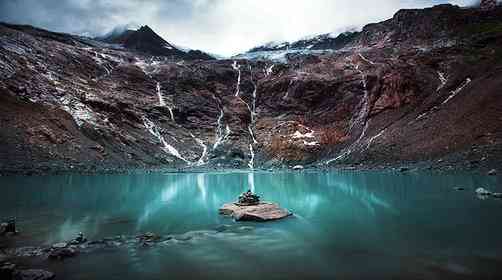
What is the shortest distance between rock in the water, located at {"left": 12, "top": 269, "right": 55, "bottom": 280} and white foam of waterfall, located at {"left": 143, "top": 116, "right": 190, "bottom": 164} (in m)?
95.0

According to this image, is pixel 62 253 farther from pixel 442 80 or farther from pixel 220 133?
pixel 442 80

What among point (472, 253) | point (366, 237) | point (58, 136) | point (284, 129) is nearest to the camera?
point (472, 253)

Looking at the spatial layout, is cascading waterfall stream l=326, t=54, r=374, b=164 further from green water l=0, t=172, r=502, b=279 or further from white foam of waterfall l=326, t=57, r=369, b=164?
green water l=0, t=172, r=502, b=279

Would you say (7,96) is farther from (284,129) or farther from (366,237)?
(366,237)

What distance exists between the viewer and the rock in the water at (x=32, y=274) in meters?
13.3

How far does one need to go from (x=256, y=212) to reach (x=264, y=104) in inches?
4402

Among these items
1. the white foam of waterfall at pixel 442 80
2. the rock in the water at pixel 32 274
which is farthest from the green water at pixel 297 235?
the white foam of waterfall at pixel 442 80

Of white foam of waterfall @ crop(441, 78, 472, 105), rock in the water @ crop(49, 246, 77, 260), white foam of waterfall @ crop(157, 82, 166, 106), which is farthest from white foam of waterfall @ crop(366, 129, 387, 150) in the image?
rock in the water @ crop(49, 246, 77, 260)

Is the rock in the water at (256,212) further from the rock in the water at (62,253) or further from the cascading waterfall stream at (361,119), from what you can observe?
the cascading waterfall stream at (361,119)

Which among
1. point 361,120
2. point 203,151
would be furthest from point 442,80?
point 203,151

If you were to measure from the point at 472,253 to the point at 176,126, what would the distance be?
113 metres

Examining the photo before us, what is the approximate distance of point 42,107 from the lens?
9038 cm

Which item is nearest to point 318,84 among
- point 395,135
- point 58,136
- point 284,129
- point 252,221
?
point 284,129

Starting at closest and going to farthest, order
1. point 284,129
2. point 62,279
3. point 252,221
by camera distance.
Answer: point 62,279 → point 252,221 → point 284,129
